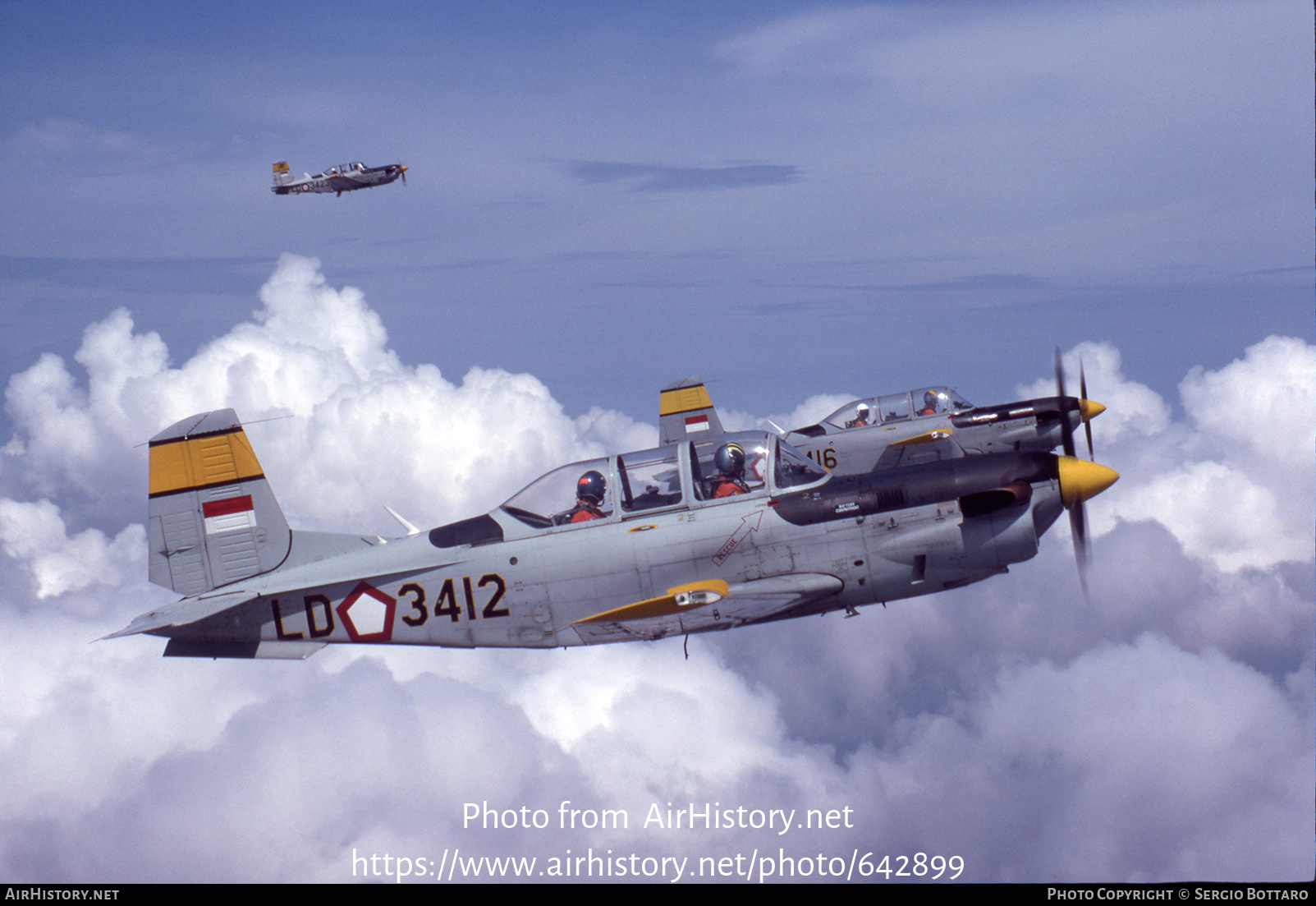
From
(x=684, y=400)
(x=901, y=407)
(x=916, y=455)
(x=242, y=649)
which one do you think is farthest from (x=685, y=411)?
(x=242, y=649)

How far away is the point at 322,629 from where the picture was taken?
14.9 m

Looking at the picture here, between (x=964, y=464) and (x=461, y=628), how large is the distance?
7.05 m

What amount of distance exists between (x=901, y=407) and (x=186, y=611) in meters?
16.0

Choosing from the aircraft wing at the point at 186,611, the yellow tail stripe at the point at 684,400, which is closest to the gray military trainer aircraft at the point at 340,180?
the yellow tail stripe at the point at 684,400

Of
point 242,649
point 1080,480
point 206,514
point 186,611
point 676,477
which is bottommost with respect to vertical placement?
point 242,649

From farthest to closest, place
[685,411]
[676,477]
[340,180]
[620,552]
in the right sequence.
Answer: [340,180]
[685,411]
[676,477]
[620,552]

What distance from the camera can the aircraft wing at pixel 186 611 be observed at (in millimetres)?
14492

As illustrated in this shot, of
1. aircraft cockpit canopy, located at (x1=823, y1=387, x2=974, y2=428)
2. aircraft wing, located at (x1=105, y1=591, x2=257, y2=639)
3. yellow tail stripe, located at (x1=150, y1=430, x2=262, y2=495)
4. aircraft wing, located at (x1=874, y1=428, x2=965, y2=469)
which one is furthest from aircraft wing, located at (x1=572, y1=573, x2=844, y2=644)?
aircraft cockpit canopy, located at (x1=823, y1=387, x2=974, y2=428)

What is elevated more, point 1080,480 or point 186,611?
point 1080,480

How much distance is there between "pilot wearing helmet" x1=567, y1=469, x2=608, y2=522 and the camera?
14117 millimetres

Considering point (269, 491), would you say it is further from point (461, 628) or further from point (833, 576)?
point (833, 576)

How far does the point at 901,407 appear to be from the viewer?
2464 cm

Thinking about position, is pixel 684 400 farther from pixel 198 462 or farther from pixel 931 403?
pixel 198 462
